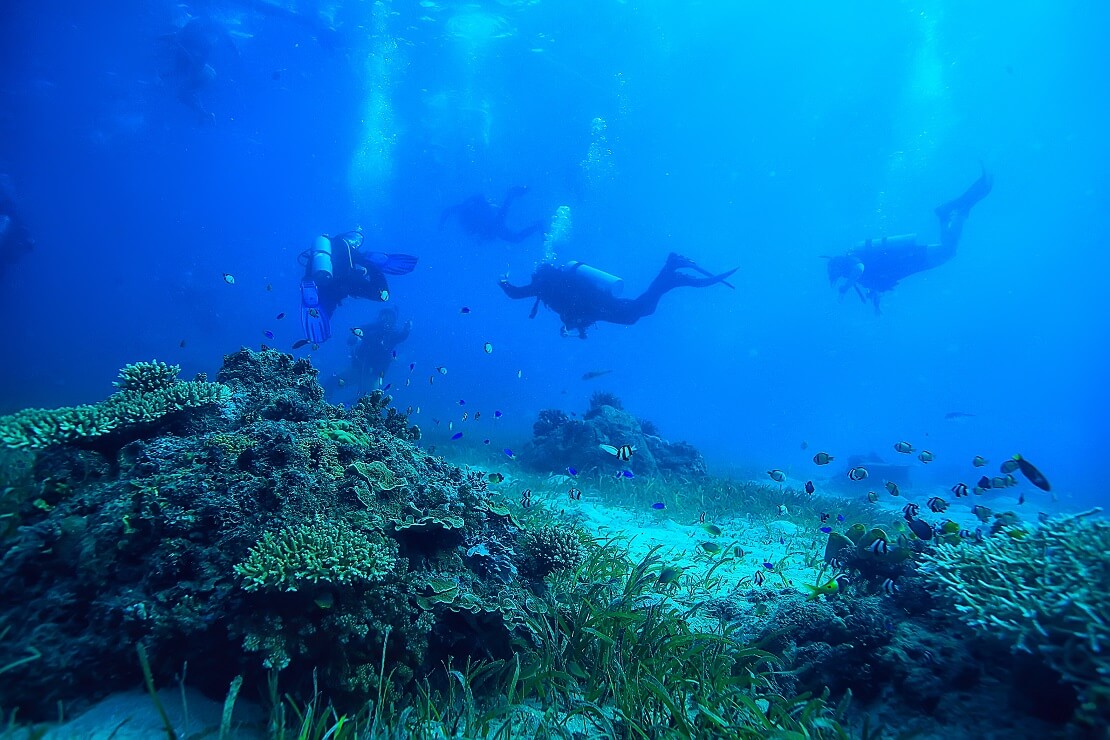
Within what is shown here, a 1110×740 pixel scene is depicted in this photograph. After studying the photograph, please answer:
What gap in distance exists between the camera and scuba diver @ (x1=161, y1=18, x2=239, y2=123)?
112 ft

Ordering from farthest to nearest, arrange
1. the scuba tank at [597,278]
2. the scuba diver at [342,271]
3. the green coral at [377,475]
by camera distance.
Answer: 1. the scuba tank at [597,278]
2. the scuba diver at [342,271]
3. the green coral at [377,475]

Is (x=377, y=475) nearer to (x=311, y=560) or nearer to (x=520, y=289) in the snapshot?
(x=311, y=560)

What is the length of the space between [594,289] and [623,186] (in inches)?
2548

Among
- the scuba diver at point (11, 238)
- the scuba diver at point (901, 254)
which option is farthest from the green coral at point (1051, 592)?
the scuba diver at point (11, 238)

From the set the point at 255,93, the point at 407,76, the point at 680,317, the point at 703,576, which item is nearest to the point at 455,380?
the point at 407,76

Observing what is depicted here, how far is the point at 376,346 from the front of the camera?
24.2 meters

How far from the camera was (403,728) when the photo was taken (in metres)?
2.77

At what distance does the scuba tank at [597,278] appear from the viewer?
17.7 meters

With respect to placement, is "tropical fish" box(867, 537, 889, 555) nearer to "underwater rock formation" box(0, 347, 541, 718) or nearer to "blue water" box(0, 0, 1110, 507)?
"underwater rock formation" box(0, 347, 541, 718)

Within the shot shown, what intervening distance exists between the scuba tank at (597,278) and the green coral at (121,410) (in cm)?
1420

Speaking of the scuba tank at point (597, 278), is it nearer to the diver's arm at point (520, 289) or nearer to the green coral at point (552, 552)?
the diver's arm at point (520, 289)

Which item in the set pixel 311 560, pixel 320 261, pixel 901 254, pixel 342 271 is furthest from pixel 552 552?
pixel 901 254

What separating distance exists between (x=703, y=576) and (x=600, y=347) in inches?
5489

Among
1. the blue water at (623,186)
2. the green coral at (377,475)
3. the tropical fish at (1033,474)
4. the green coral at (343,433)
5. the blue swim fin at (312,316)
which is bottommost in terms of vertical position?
the green coral at (377,475)
